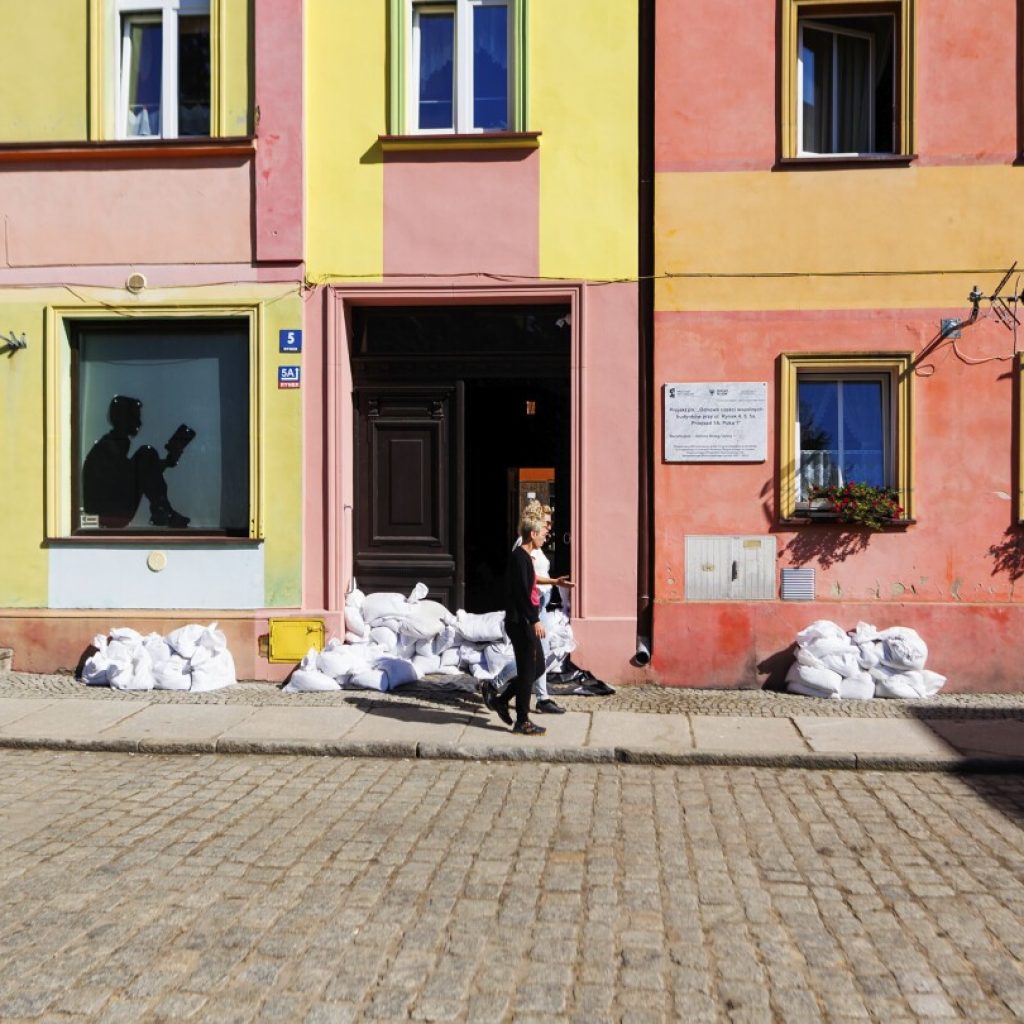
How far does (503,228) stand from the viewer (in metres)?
10.6

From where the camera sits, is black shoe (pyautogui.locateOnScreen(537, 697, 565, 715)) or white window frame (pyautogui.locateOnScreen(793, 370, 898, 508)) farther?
white window frame (pyautogui.locateOnScreen(793, 370, 898, 508))

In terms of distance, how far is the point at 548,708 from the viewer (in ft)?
30.2

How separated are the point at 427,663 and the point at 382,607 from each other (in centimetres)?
69

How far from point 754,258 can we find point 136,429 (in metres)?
6.14

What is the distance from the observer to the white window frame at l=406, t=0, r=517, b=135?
1068cm

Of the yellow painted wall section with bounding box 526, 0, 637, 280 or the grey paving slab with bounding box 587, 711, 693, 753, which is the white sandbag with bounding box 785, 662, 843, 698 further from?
the yellow painted wall section with bounding box 526, 0, 637, 280

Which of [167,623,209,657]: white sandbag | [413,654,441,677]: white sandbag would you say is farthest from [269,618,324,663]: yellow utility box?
[413,654,441,677]: white sandbag

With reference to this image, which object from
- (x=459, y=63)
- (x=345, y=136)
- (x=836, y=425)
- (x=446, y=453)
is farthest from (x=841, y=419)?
(x=345, y=136)

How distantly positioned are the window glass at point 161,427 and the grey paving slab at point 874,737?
568 cm

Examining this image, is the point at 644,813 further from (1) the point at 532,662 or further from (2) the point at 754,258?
(2) the point at 754,258

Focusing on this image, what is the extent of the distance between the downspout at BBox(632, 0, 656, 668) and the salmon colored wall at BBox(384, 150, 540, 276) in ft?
3.30

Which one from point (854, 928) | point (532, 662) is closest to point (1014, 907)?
point (854, 928)

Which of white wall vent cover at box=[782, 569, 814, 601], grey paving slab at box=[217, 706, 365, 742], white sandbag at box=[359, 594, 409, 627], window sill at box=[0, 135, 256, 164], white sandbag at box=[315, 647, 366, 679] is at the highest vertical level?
window sill at box=[0, 135, 256, 164]

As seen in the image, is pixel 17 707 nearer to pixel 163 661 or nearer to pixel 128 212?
pixel 163 661
